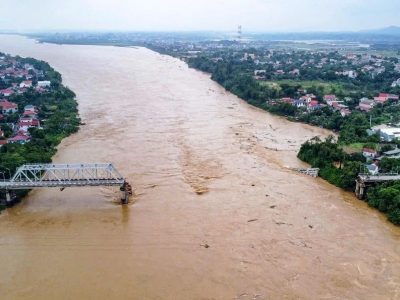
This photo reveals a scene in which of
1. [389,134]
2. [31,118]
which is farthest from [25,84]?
[389,134]

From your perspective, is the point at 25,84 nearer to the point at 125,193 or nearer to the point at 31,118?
the point at 31,118

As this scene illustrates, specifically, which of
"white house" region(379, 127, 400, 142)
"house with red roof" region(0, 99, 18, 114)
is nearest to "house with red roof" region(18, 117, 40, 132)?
"house with red roof" region(0, 99, 18, 114)

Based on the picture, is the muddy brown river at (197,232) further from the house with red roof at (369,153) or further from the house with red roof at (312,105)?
the house with red roof at (312,105)

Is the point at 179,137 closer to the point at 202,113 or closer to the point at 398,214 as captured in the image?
the point at 202,113

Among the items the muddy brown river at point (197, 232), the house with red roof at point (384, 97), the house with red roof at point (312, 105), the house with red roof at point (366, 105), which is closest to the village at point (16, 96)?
the muddy brown river at point (197, 232)

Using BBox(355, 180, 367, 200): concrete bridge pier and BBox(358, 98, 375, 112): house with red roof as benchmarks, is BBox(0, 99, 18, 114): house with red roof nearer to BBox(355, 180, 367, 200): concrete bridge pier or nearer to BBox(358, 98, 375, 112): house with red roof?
BBox(355, 180, 367, 200): concrete bridge pier
